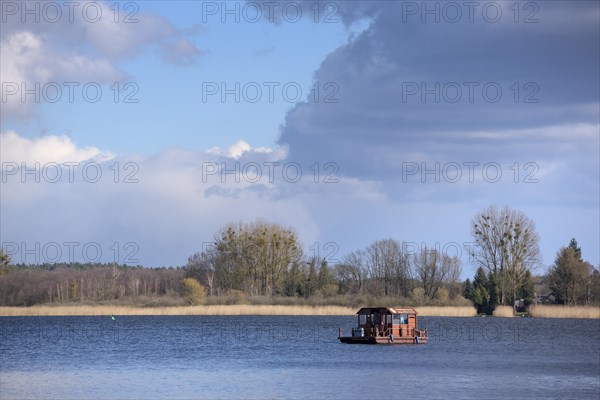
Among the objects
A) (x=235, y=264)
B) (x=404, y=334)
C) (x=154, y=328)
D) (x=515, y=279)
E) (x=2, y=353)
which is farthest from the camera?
(x=235, y=264)

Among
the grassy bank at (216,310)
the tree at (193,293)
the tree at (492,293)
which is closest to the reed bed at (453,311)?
the grassy bank at (216,310)

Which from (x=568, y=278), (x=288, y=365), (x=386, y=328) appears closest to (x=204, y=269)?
(x=568, y=278)

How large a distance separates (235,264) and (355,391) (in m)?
78.0

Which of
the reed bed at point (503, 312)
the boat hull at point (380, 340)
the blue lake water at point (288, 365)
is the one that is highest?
the reed bed at point (503, 312)

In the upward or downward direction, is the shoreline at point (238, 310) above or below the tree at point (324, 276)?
below

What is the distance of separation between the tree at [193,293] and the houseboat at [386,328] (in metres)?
37.9

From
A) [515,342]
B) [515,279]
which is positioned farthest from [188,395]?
[515,279]

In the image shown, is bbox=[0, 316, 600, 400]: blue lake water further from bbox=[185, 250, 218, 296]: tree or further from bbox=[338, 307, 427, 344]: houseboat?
bbox=[185, 250, 218, 296]: tree

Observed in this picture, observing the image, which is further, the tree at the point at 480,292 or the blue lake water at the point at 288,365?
the tree at the point at 480,292

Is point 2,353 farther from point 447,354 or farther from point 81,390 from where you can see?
point 447,354

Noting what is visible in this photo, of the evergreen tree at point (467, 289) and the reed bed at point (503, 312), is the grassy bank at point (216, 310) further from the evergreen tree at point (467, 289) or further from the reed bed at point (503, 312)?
the evergreen tree at point (467, 289)

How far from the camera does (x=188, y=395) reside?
34.8 meters

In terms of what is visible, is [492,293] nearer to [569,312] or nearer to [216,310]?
[569,312]

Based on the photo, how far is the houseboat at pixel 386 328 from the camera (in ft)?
203
